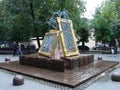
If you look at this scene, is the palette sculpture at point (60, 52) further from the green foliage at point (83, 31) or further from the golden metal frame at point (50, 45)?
the green foliage at point (83, 31)

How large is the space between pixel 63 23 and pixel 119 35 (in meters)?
14.6

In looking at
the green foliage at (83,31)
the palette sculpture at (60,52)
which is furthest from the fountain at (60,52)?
the green foliage at (83,31)

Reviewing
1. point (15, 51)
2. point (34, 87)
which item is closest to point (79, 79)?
point (34, 87)

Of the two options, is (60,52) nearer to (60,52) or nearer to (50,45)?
(60,52)

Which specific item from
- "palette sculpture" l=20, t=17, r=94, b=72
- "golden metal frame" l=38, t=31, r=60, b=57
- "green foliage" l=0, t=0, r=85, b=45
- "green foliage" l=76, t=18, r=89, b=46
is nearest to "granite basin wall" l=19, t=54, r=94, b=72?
"palette sculpture" l=20, t=17, r=94, b=72

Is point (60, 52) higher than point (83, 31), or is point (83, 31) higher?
point (83, 31)

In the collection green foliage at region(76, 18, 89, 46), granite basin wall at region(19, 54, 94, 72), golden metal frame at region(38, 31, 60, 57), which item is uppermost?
green foliage at region(76, 18, 89, 46)

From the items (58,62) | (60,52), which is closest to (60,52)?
(60,52)

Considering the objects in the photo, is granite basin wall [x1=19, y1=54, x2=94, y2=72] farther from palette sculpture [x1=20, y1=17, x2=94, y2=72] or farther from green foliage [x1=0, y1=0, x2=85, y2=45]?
green foliage [x1=0, y1=0, x2=85, y2=45]

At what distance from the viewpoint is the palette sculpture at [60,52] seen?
1127cm

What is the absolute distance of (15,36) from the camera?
2747 cm

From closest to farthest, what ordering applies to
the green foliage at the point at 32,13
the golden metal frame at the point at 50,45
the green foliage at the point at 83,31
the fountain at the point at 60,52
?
the fountain at the point at 60,52 < the golden metal frame at the point at 50,45 < the green foliage at the point at 32,13 < the green foliage at the point at 83,31

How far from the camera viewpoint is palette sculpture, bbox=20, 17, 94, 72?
11.3 metres

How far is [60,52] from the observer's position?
41.7 ft
